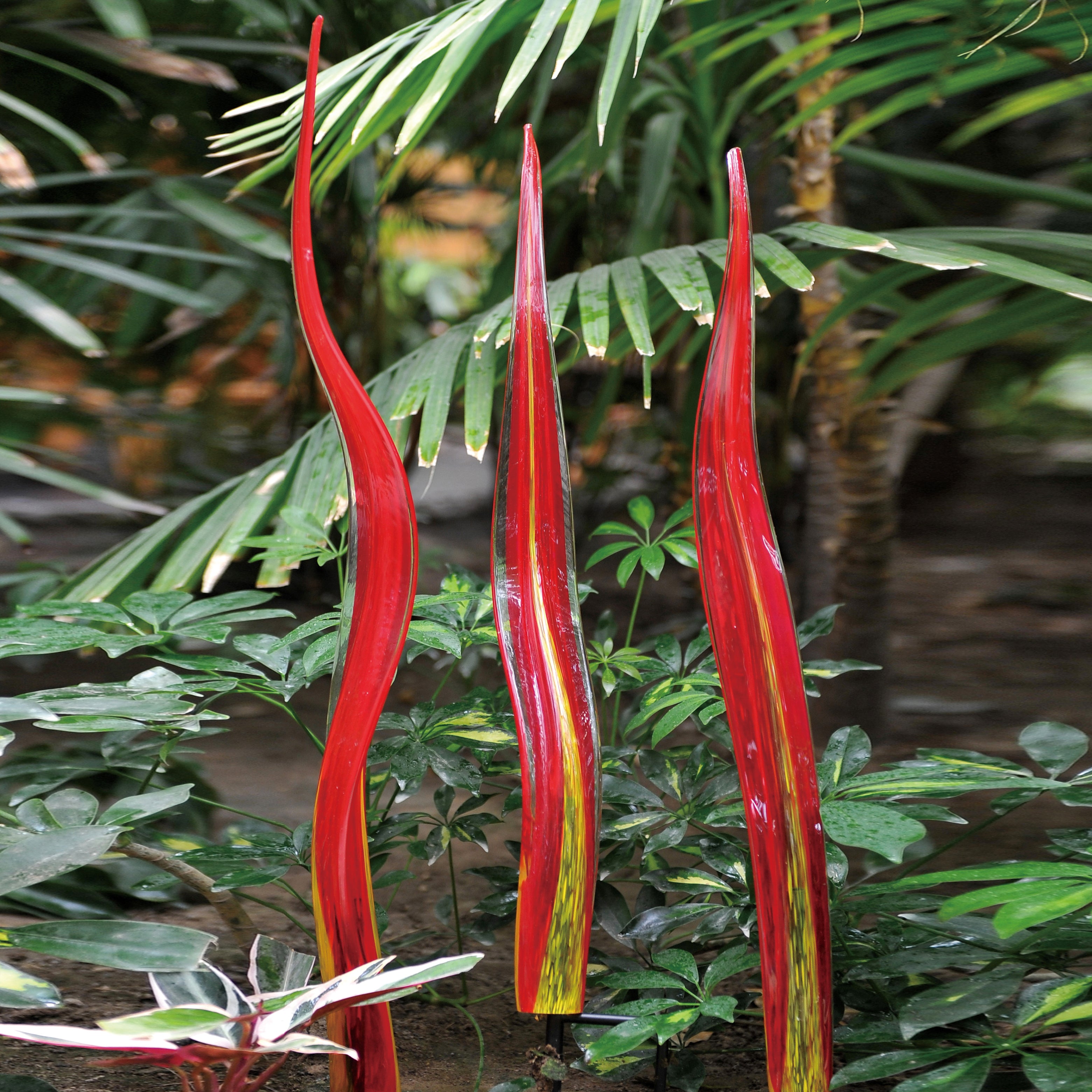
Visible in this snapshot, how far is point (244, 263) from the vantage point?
53.1 inches

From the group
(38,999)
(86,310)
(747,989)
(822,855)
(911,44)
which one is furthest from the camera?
(86,310)

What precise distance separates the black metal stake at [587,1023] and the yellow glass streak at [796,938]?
9cm

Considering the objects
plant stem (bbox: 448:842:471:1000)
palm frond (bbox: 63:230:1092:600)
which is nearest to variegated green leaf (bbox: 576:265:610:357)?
palm frond (bbox: 63:230:1092:600)

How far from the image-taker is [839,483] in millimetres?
1364

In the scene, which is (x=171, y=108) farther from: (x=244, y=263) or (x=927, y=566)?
(x=927, y=566)

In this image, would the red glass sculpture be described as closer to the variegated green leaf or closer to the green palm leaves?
the variegated green leaf

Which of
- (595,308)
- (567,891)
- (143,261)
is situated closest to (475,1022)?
(567,891)

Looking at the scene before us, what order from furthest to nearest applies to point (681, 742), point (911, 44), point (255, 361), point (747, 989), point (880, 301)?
point (255, 361) < point (681, 742) < point (880, 301) < point (911, 44) < point (747, 989)

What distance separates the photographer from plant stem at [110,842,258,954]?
605 mm

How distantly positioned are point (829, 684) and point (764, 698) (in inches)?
41.7

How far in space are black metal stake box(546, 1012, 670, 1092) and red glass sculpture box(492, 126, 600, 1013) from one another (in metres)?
0.03

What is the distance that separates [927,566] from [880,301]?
6.74 ft

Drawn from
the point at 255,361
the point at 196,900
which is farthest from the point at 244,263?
the point at 255,361

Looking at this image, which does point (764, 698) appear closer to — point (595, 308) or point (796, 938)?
point (796, 938)
